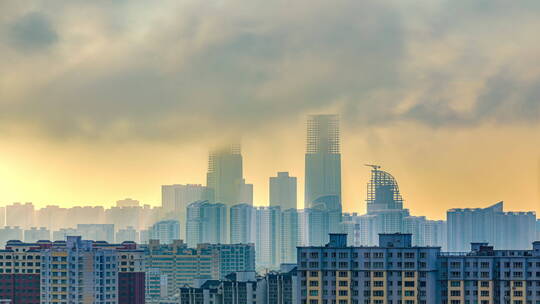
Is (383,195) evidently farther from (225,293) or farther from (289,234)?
(225,293)

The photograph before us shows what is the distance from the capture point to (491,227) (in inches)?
3617

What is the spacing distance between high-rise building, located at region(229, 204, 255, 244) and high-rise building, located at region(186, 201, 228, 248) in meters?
0.65

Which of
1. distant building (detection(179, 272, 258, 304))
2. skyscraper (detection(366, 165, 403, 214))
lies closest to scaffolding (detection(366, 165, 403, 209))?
skyscraper (detection(366, 165, 403, 214))

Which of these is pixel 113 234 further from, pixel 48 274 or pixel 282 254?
pixel 48 274

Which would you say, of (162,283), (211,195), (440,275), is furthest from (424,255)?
(211,195)

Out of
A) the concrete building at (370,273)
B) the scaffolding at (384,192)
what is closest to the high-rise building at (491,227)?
the scaffolding at (384,192)

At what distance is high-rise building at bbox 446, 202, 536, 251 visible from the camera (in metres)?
87.9

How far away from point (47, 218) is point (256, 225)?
54.2 feet

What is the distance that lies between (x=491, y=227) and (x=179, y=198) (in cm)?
3509

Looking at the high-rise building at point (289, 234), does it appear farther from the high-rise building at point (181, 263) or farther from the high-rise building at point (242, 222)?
the high-rise building at point (181, 263)

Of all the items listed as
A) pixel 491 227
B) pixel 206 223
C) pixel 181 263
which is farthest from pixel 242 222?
pixel 181 263

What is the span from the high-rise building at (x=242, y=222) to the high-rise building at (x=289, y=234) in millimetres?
2339

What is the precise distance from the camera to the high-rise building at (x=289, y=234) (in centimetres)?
11136

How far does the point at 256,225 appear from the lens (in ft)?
382
